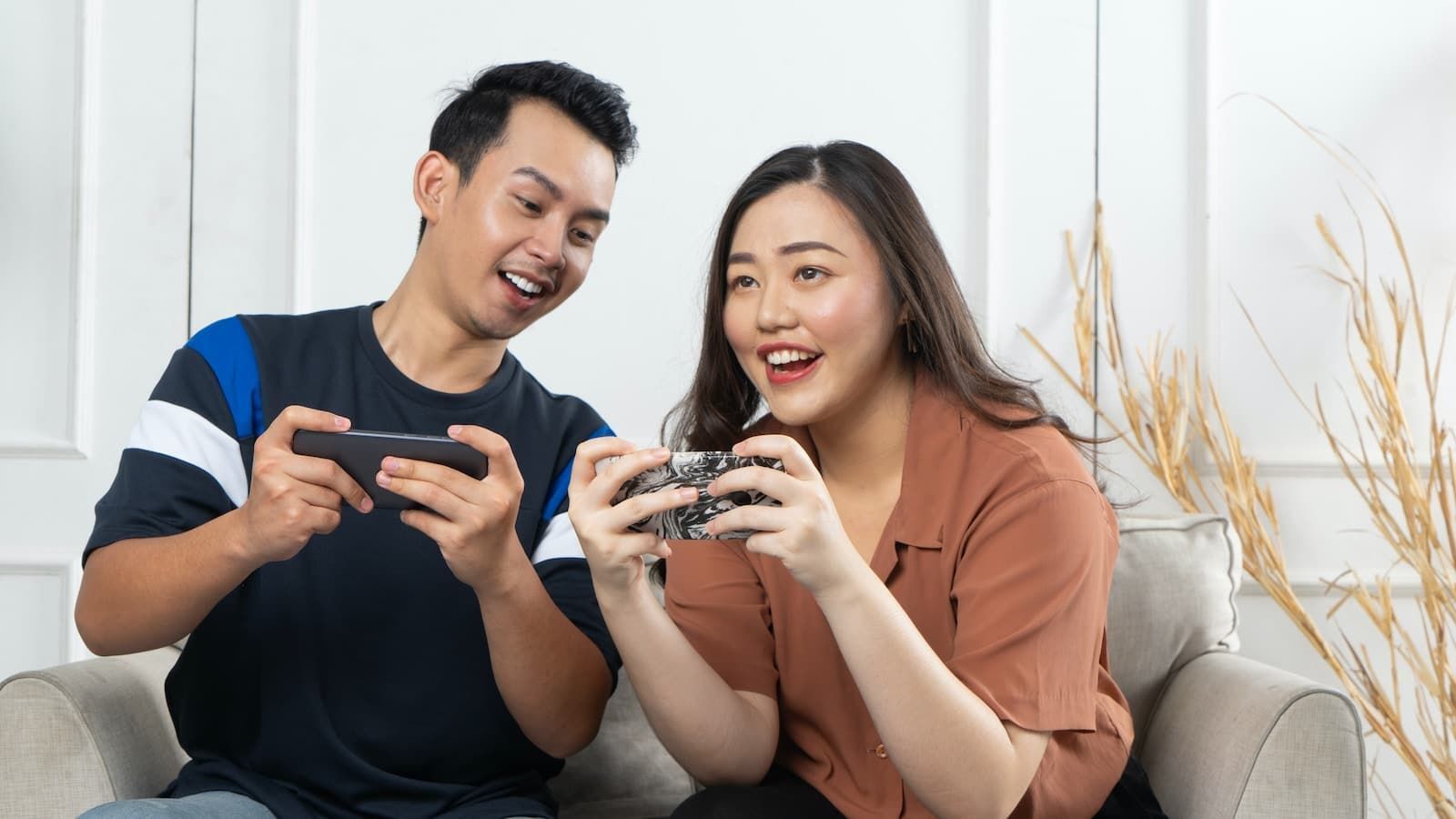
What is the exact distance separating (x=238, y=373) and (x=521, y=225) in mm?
428

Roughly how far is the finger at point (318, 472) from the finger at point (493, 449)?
13 cm

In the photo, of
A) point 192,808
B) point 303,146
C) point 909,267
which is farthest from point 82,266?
point 909,267

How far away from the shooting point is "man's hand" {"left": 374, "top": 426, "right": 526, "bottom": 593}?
4.27 ft

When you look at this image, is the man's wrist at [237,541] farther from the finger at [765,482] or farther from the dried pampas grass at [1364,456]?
the dried pampas grass at [1364,456]

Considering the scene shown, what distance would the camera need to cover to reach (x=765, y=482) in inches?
47.7

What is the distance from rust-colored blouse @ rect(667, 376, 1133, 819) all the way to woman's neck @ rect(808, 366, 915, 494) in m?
0.04

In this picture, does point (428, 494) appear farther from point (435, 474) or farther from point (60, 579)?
point (60, 579)

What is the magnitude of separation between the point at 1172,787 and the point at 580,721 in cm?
84

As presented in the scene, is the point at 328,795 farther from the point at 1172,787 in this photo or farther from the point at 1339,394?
the point at 1339,394

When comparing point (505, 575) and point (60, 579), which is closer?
point (505, 575)

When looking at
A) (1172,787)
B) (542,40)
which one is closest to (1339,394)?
(1172,787)

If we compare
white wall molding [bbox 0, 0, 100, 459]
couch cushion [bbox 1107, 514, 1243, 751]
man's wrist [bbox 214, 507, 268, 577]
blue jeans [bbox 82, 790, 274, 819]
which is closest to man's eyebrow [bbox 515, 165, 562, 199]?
man's wrist [bbox 214, 507, 268, 577]

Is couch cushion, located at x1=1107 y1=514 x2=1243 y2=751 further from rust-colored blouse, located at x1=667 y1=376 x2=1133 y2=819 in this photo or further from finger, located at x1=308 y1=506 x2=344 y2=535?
finger, located at x1=308 y1=506 x2=344 y2=535

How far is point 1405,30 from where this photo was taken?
2.54 m
